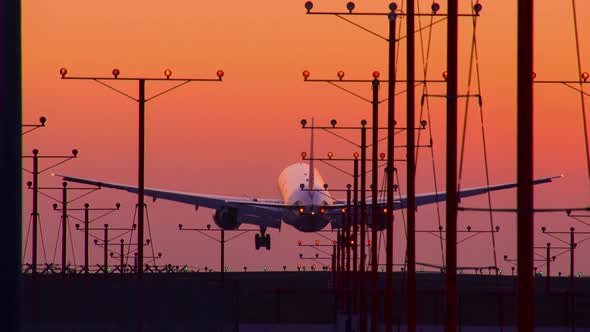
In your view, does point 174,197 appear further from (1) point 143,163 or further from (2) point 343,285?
(1) point 143,163

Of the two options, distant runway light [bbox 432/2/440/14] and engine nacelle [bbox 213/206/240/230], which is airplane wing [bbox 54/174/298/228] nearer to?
engine nacelle [bbox 213/206/240/230]

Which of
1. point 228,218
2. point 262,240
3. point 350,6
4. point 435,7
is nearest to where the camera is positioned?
point 435,7

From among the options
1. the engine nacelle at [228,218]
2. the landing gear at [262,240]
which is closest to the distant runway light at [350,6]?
the engine nacelle at [228,218]

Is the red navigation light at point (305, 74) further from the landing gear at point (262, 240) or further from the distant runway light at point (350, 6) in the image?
the landing gear at point (262, 240)

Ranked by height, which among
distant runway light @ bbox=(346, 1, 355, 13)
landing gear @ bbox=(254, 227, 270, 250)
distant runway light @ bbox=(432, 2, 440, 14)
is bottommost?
landing gear @ bbox=(254, 227, 270, 250)

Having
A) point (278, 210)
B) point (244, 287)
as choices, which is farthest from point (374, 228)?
point (244, 287)

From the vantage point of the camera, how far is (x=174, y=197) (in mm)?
120250

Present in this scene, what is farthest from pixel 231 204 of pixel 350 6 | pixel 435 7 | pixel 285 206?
pixel 435 7

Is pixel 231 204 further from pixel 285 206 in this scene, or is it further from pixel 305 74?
pixel 305 74

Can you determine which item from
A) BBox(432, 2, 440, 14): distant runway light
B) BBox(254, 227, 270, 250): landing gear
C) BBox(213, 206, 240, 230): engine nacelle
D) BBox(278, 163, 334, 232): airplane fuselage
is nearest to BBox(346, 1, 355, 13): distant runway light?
BBox(432, 2, 440, 14): distant runway light

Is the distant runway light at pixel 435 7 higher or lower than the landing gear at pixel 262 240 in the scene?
higher

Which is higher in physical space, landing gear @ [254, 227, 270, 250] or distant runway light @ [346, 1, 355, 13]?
distant runway light @ [346, 1, 355, 13]

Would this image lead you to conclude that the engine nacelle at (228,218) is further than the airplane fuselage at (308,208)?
Yes

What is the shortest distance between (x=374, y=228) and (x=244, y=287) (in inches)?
3020
